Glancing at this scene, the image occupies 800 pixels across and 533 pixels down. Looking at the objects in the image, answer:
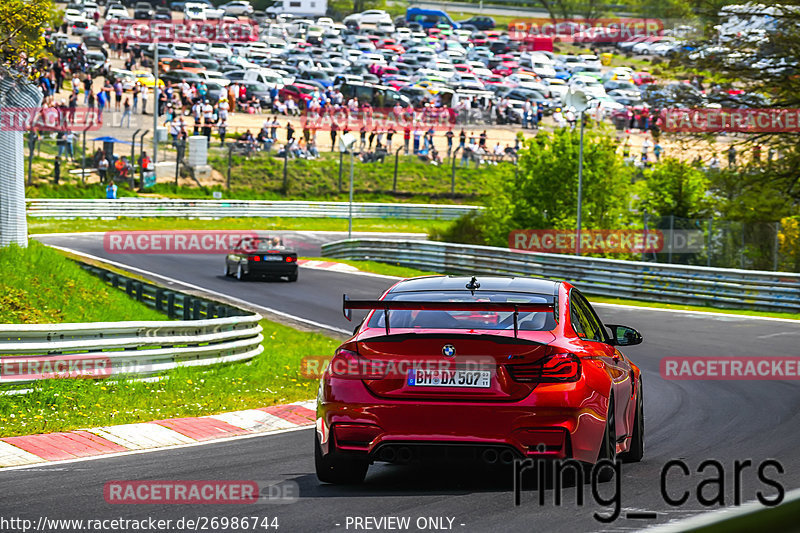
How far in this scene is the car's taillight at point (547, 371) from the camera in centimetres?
691

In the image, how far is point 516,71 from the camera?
79812mm

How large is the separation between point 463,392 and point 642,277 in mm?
22085

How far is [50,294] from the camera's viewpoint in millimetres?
19781

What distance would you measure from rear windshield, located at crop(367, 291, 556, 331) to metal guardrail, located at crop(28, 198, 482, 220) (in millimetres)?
40960

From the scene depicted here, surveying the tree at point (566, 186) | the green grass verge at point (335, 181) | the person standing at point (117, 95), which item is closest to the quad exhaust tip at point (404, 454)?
the tree at point (566, 186)

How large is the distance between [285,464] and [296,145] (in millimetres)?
50413

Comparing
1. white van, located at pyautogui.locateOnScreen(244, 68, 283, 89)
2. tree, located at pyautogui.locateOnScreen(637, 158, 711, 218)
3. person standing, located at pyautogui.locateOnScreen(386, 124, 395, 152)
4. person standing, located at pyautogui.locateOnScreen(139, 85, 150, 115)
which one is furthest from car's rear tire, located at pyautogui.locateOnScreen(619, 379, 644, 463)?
white van, located at pyautogui.locateOnScreen(244, 68, 283, 89)

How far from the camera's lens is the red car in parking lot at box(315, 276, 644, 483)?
683 cm

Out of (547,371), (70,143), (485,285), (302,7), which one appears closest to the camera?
(547,371)

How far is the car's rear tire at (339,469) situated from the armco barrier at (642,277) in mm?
20275

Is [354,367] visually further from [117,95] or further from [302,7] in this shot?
[302,7]

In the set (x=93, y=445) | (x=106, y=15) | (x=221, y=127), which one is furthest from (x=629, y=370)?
(x=106, y=15)

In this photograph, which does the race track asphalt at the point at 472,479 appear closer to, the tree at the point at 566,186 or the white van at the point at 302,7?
the tree at the point at 566,186

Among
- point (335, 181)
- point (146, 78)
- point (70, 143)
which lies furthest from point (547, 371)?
point (146, 78)
